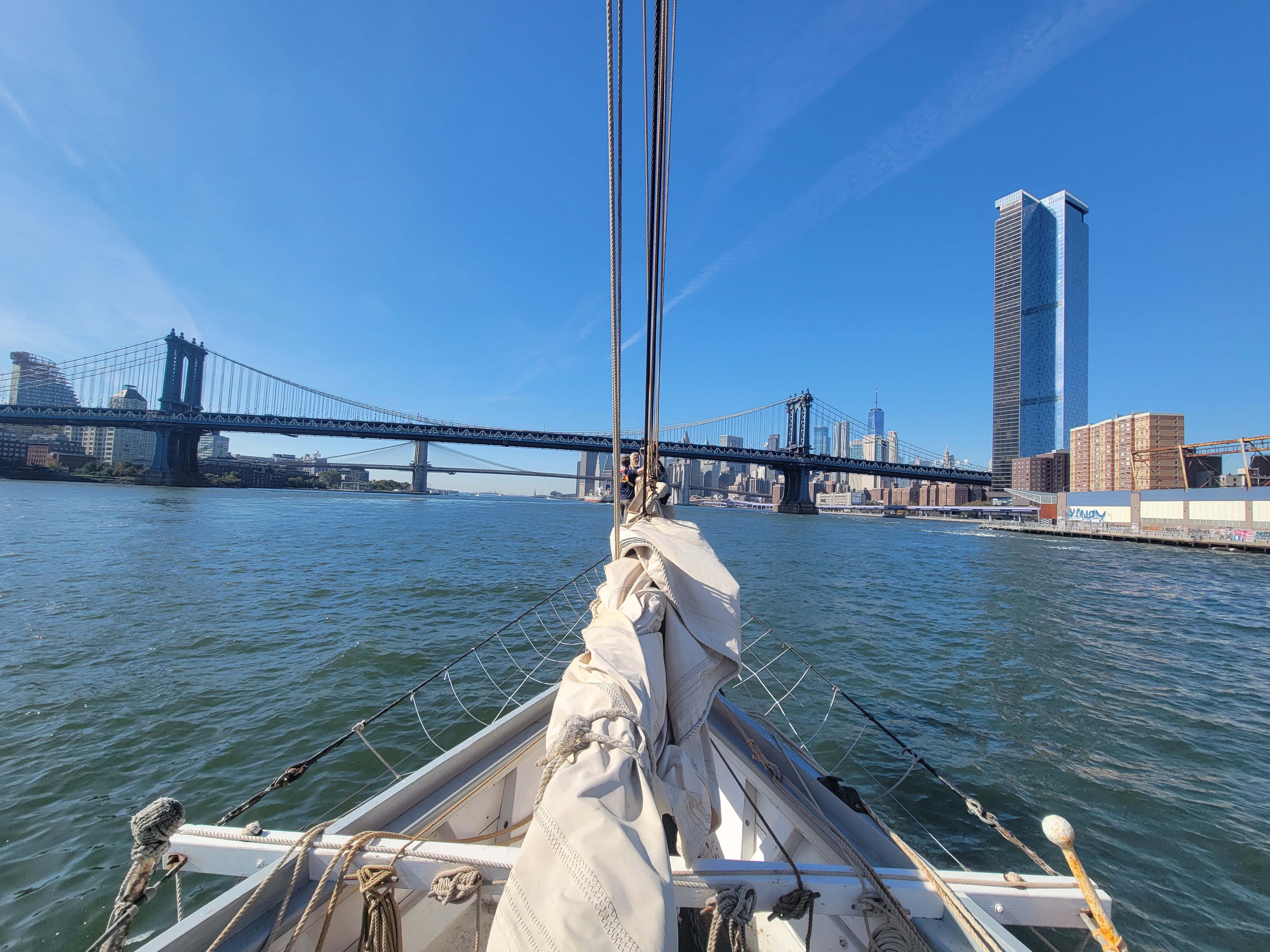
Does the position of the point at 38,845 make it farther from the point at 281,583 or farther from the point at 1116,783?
the point at 281,583

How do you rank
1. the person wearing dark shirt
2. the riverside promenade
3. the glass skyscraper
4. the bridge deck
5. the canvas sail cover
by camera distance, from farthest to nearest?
the glass skyscraper
the bridge deck
the riverside promenade
the person wearing dark shirt
the canvas sail cover

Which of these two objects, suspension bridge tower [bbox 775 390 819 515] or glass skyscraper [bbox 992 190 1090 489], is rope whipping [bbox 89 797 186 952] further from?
glass skyscraper [bbox 992 190 1090 489]

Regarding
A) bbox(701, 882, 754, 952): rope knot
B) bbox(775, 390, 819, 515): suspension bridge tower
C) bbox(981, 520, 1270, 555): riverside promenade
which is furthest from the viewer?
bbox(775, 390, 819, 515): suspension bridge tower

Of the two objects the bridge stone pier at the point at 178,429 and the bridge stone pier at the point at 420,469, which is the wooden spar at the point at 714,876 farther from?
the bridge stone pier at the point at 420,469

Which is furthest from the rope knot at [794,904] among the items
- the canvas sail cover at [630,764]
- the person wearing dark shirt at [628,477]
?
the person wearing dark shirt at [628,477]

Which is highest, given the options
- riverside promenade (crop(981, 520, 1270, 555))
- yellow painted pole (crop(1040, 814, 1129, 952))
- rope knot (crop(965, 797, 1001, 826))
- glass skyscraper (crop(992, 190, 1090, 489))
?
glass skyscraper (crop(992, 190, 1090, 489))

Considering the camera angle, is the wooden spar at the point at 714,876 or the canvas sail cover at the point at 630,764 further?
the wooden spar at the point at 714,876

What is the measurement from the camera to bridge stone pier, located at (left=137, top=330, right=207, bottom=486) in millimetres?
38938

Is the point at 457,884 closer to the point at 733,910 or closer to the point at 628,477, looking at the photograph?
the point at 733,910

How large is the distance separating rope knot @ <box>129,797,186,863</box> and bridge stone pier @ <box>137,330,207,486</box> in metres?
48.9

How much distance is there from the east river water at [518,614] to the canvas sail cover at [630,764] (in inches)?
89.4

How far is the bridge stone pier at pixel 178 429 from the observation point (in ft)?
128

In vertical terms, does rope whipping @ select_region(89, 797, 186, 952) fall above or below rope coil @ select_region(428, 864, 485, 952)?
above

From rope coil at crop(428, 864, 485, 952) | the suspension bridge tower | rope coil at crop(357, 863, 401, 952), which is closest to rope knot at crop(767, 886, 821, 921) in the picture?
rope coil at crop(428, 864, 485, 952)
